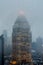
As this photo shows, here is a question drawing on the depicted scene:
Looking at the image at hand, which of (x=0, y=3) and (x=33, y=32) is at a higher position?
(x=0, y=3)

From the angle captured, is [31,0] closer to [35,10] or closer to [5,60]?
[35,10]

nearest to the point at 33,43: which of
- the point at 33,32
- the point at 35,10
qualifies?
the point at 33,32

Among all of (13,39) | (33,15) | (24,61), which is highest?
(33,15)

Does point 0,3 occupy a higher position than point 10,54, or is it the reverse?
point 0,3

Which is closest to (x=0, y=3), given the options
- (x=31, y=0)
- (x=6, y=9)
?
(x=6, y=9)

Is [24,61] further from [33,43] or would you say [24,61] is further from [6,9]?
[6,9]
